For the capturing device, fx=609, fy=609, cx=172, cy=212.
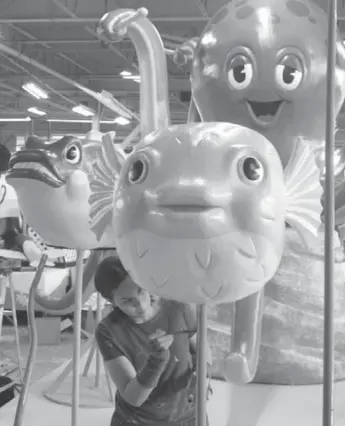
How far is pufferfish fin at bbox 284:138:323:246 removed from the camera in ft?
2.17

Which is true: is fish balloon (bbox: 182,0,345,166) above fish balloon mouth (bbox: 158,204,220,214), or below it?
above

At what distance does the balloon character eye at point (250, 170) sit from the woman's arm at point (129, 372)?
41cm

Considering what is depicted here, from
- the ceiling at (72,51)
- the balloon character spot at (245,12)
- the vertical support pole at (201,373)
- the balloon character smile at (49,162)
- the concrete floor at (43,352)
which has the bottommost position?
the concrete floor at (43,352)

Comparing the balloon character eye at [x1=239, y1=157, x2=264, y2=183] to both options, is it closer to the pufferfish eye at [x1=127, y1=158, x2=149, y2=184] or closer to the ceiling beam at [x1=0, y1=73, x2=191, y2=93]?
the pufferfish eye at [x1=127, y1=158, x2=149, y2=184]

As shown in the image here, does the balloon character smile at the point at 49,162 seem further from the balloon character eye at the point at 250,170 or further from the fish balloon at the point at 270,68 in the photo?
the balloon character eye at the point at 250,170

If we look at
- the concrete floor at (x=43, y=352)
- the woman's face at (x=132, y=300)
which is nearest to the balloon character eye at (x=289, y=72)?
the woman's face at (x=132, y=300)

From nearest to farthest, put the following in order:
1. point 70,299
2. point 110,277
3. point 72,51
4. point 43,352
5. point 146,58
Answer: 1. point 146,58
2. point 110,277
3. point 70,299
4. point 43,352
5. point 72,51

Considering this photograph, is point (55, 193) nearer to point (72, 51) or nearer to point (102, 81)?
point (72, 51)

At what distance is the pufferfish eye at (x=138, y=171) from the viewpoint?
610 mm

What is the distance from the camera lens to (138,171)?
62cm

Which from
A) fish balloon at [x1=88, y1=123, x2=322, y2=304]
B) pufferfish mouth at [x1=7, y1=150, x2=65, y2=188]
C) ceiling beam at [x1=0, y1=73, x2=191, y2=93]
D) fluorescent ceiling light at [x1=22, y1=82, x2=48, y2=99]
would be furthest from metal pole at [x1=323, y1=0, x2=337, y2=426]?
ceiling beam at [x1=0, y1=73, x2=191, y2=93]

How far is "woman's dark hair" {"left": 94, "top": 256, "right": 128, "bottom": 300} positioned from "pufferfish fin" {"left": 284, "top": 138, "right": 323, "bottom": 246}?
1.44ft

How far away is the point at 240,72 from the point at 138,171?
1.35 feet

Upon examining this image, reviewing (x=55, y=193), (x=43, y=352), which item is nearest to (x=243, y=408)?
(x=55, y=193)
